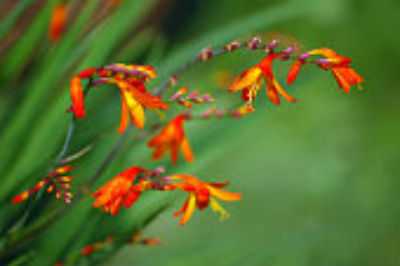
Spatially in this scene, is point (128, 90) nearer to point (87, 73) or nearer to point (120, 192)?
point (87, 73)

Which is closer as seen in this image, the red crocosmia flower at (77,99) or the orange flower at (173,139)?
the red crocosmia flower at (77,99)

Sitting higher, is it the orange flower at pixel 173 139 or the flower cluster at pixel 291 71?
the flower cluster at pixel 291 71

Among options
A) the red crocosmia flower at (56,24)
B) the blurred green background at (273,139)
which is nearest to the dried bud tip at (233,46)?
the blurred green background at (273,139)

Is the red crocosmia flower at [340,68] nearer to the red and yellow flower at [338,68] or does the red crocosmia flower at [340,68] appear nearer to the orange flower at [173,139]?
the red and yellow flower at [338,68]

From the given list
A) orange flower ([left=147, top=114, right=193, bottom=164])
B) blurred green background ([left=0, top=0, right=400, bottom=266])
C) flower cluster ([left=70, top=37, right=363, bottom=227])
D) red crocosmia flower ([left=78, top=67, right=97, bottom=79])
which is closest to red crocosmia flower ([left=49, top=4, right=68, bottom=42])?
blurred green background ([left=0, top=0, right=400, bottom=266])

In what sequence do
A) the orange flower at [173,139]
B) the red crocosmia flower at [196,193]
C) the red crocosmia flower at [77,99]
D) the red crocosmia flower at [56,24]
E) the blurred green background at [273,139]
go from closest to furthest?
1. the red crocosmia flower at [77,99]
2. the red crocosmia flower at [196,193]
3. the orange flower at [173,139]
4. the blurred green background at [273,139]
5. the red crocosmia flower at [56,24]

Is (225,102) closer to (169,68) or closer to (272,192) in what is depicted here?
(272,192)

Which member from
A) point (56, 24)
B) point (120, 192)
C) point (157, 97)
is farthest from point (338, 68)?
point (56, 24)

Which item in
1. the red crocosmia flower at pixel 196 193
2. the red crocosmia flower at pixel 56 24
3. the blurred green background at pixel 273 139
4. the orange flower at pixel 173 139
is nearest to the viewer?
the red crocosmia flower at pixel 196 193

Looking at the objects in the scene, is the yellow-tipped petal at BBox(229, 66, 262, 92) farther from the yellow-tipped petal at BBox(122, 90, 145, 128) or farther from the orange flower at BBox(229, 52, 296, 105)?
the yellow-tipped petal at BBox(122, 90, 145, 128)
